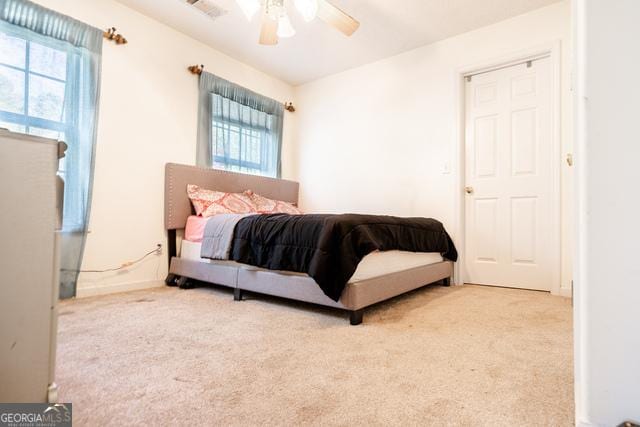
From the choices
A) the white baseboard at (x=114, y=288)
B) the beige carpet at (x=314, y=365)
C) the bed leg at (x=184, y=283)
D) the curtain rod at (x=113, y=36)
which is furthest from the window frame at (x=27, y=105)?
the bed leg at (x=184, y=283)

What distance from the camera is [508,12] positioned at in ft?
9.19

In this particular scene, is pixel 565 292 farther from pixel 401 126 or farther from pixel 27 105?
pixel 27 105

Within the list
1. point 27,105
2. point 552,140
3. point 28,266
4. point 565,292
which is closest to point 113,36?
point 27,105

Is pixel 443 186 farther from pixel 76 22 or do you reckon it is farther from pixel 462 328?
pixel 76 22

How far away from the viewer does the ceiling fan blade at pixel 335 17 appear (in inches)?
88.2

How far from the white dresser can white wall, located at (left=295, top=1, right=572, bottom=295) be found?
3050 millimetres

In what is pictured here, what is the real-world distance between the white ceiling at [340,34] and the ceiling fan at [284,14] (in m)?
0.43

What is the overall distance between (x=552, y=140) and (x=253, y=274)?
8.87 ft

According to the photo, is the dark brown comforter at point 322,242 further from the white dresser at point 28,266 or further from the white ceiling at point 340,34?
the white ceiling at point 340,34

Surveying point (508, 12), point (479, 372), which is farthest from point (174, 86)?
point (479, 372)

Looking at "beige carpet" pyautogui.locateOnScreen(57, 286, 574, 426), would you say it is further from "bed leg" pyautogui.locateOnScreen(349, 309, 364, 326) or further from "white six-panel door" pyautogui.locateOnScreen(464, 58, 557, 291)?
"white six-panel door" pyautogui.locateOnScreen(464, 58, 557, 291)

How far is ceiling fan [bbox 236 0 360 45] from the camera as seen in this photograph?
7.00 feet

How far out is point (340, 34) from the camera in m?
3.16

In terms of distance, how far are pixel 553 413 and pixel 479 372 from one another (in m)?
0.29
